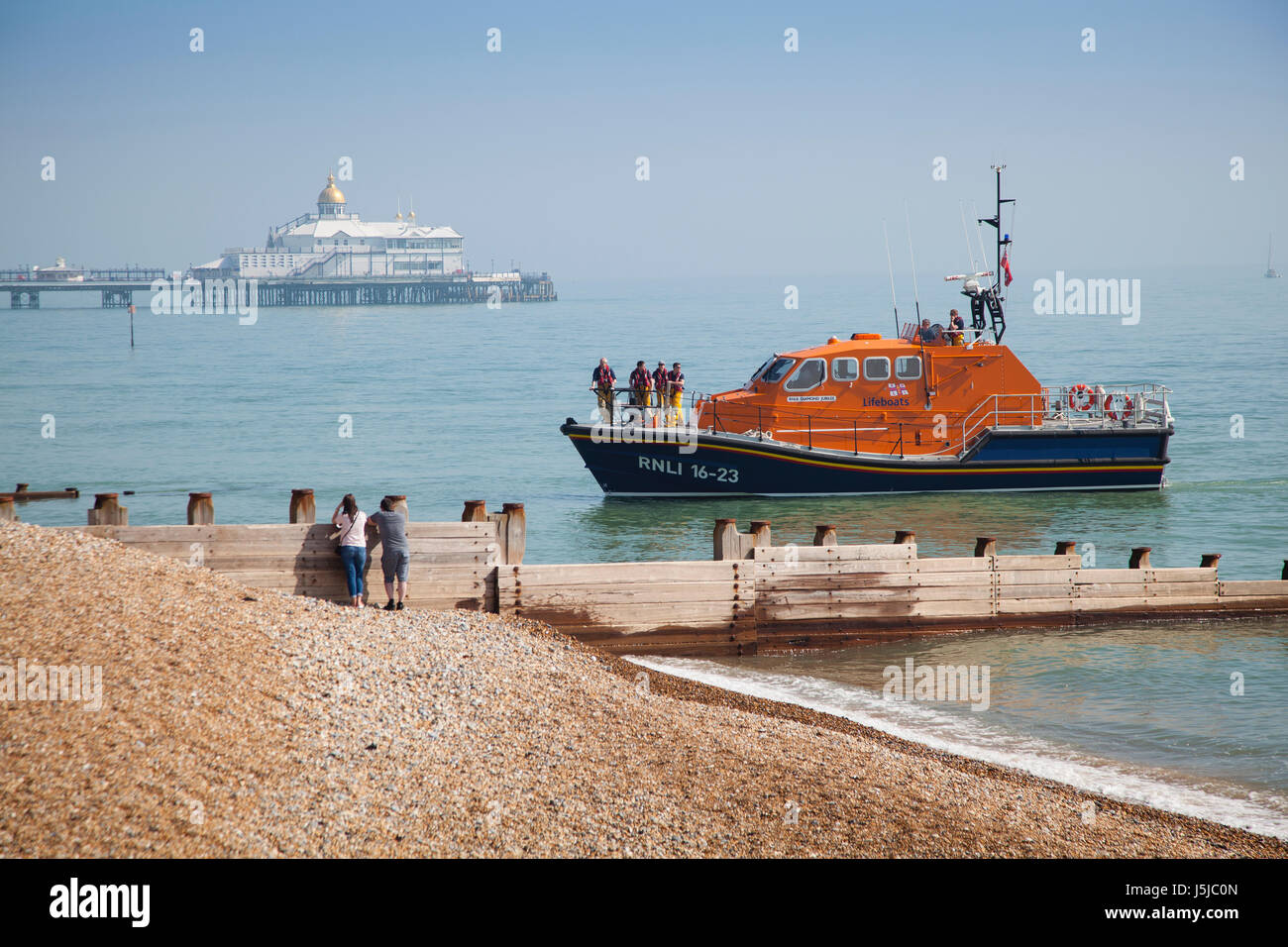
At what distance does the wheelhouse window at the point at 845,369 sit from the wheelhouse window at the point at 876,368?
16 centimetres

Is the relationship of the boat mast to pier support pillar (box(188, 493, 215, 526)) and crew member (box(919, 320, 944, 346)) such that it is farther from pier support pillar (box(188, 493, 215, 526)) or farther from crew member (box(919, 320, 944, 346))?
pier support pillar (box(188, 493, 215, 526))

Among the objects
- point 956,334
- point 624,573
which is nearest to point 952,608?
point 624,573

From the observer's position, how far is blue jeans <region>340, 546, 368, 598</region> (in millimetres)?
9930

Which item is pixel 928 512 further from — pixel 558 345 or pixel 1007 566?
pixel 558 345

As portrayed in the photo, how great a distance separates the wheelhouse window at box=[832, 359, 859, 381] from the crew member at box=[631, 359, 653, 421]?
3.35 meters

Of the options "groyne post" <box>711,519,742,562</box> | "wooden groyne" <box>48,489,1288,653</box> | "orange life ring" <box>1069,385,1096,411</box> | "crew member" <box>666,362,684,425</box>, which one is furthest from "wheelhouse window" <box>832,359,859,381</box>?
"groyne post" <box>711,519,742,562</box>

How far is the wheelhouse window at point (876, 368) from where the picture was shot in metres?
20.2

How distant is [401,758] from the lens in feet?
22.2

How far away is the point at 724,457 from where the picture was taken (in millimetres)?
20344

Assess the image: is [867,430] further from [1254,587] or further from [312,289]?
[312,289]

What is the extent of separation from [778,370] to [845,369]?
121cm

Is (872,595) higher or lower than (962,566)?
lower

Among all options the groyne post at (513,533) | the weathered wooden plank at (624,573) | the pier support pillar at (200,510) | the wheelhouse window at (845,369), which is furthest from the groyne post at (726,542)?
the wheelhouse window at (845,369)
